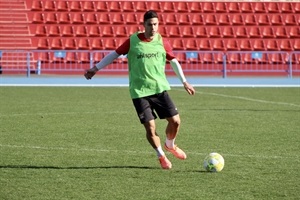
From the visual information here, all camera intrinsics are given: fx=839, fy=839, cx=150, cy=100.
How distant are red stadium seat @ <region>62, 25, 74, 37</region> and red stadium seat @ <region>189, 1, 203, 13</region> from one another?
609 cm

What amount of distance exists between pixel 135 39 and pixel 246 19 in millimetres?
31334

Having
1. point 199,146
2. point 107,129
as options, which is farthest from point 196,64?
point 199,146

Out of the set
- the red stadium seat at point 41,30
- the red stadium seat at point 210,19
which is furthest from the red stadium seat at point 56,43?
the red stadium seat at point 210,19

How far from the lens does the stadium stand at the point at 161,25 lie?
3825 cm

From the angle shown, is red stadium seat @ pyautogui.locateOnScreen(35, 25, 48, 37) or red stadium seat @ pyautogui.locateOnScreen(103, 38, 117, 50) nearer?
red stadium seat @ pyautogui.locateOnScreen(35, 25, 48, 37)

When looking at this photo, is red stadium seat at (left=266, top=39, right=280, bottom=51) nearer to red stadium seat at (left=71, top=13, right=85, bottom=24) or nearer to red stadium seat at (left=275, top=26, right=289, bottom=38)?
red stadium seat at (left=275, top=26, right=289, bottom=38)

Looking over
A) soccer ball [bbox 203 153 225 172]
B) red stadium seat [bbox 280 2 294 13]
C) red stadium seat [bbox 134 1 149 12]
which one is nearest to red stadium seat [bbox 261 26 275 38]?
red stadium seat [bbox 280 2 294 13]

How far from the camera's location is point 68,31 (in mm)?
38625

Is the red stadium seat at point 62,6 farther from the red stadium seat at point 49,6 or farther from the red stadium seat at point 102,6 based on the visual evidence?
the red stadium seat at point 102,6

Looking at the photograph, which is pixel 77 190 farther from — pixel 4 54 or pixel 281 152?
pixel 4 54

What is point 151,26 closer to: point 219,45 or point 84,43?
point 84,43

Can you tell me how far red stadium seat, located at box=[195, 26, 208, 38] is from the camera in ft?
132

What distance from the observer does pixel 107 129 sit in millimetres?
14969

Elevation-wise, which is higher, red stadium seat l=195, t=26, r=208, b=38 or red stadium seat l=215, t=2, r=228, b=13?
red stadium seat l=215, t=2, r=228, b=13
